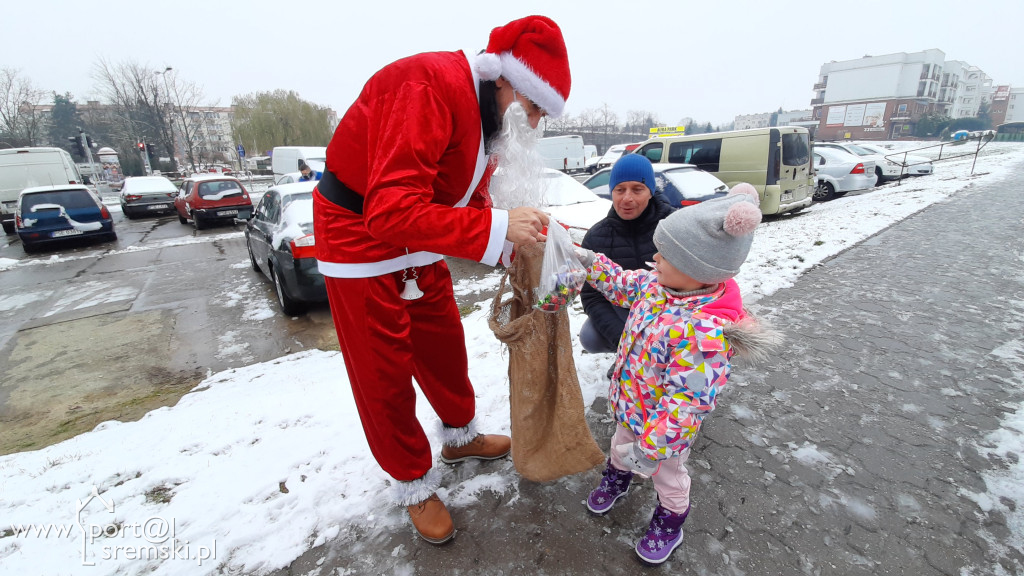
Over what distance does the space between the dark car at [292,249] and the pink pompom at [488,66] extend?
3.80 metres

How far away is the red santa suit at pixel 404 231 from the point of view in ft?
4.35

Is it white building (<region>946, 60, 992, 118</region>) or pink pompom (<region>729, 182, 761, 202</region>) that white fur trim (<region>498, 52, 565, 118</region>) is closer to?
pink pompom (<region>729, 182, 761, 202</region>)

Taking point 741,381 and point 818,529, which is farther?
point 741,381

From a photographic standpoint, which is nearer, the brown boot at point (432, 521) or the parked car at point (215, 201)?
the brown boot at point (432, 521)

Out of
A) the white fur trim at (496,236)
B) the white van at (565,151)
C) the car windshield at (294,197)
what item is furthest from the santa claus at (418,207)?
the white van at (565,151)

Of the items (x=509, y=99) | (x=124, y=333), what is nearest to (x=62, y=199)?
(x=124, y=333)

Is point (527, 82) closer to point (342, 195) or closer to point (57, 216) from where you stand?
point (342, 195)

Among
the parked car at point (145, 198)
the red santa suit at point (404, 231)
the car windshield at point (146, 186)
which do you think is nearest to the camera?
the red santa suit at point (404, 231)

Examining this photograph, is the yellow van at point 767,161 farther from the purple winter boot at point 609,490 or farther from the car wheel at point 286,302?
the car wheel at point 286,302

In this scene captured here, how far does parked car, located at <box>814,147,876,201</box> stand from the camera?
1209cm

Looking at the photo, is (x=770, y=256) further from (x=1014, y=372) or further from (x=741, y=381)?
(x=741, y=381)

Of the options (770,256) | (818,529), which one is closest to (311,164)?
(770,256)

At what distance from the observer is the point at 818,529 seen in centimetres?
186

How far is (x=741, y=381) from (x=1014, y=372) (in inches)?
74.3
